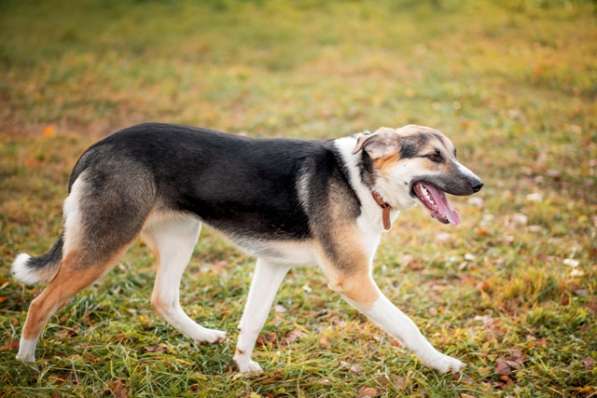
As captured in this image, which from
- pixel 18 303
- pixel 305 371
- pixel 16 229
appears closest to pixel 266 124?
pixel 16 229

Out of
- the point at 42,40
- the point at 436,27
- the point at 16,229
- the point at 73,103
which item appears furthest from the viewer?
the point at 436,27

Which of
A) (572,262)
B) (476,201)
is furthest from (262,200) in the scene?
(476,201)

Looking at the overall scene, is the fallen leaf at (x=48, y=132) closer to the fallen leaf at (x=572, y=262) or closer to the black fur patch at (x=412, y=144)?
the black fur patch at (x=412, y=144)

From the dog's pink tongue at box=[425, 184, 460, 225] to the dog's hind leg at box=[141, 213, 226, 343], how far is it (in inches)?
68.8

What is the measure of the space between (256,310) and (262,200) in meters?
0.86

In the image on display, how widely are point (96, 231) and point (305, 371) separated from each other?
178 cm

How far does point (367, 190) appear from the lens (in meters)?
4.02

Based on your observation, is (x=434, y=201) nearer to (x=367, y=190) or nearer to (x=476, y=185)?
(x=476, y=185)

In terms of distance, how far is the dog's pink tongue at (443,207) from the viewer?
395cm

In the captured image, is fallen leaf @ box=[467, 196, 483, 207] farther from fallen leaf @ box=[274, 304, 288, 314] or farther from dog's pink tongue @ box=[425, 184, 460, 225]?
dog's pink tongue @ box=[425, 184, 460, 225]

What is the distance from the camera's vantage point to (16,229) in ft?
20.4

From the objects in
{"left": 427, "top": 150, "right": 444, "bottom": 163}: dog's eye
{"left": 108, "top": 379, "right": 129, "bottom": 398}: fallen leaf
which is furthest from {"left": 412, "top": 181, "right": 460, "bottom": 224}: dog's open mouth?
{"left": 108, "top": 379, "right": 129, "bottom": 398}: fallen leaf

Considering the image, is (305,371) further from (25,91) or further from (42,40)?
(42,40)

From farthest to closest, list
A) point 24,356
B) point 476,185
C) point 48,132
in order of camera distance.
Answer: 1. point 48,132
2. point 24,356
3. point 476,185
